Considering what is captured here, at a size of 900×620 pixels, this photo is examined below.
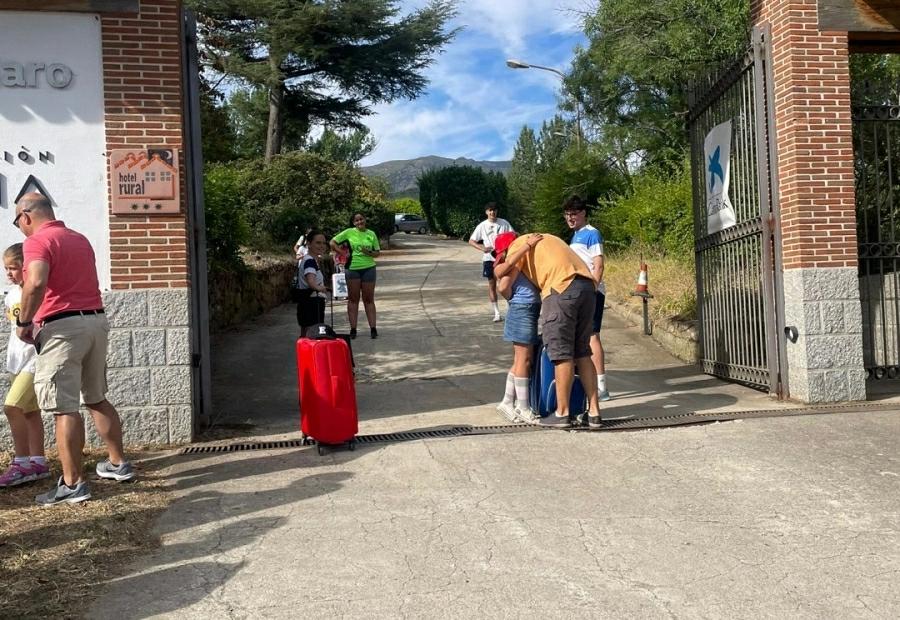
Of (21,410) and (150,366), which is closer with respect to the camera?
(21,410)

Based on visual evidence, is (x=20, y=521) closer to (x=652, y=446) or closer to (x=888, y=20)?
(x=652, y=446)

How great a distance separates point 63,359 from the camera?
16.6ft

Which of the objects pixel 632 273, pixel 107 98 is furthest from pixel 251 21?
pixel 107 98

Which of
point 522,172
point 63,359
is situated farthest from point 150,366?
point 522,172

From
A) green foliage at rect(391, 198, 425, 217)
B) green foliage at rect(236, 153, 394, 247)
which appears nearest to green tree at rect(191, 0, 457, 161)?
green foliage at rect(236, 153, 394, 247)

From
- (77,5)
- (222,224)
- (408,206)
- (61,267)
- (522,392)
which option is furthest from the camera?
(408,206)

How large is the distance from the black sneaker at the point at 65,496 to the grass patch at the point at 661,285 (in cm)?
808

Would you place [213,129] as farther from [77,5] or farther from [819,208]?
[819,208]

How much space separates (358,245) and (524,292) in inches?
166

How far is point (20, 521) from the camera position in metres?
4.76

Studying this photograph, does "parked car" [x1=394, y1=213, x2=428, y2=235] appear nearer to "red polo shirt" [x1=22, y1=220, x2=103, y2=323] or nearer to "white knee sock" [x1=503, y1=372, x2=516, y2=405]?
"white knee sock" [x1=503, y1=372, x2=516, y2=405]

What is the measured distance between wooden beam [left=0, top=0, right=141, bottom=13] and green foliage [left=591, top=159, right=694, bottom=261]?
432 inches

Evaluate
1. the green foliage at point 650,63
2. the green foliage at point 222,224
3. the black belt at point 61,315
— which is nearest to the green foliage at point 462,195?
the green foliage at point 650,63

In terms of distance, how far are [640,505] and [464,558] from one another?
1289mm
